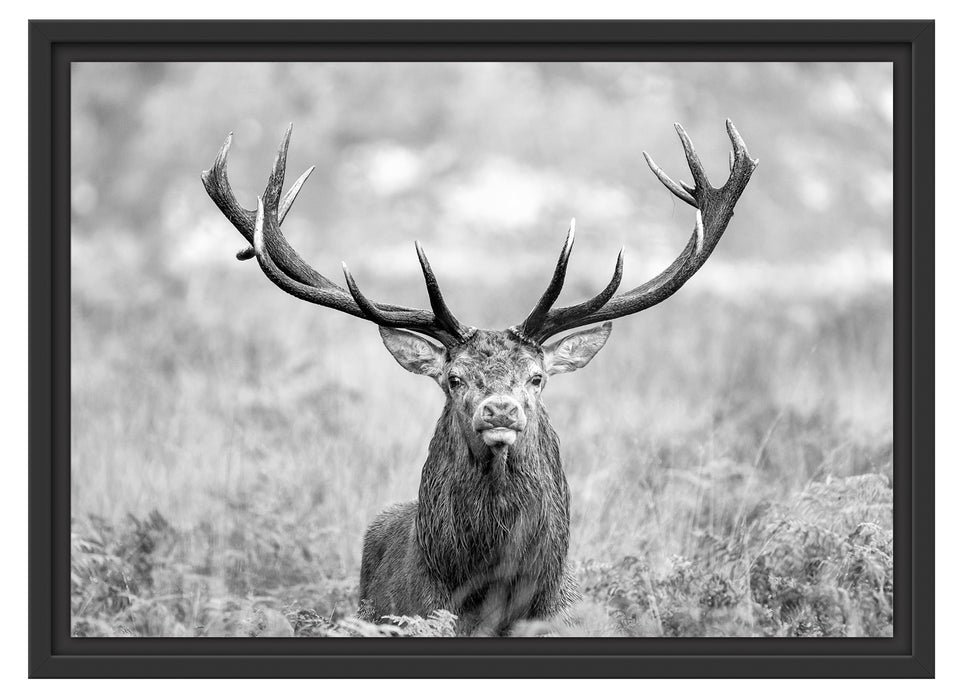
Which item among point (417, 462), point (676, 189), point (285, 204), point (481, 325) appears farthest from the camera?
point (481, 325)

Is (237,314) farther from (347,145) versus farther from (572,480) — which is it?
(572,480)

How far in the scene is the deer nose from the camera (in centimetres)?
702

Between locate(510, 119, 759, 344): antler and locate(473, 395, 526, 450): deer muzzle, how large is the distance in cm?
68

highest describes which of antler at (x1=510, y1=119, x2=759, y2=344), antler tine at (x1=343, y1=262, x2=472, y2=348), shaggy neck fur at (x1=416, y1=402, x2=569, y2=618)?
antler at (x1=510, y1=119, x2=759, y2=344)

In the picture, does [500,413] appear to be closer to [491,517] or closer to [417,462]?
[491,517]

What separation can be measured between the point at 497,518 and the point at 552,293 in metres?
1.27

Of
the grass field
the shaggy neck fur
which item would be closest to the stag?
the shaggy neck fur

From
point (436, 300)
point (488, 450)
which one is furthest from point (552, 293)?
point (488, 450)

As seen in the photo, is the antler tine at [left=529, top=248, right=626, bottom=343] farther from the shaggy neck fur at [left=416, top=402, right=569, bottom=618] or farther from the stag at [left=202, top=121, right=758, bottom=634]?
the shaggy neck fur at [left=416, top=402, right=569, bottom=618]

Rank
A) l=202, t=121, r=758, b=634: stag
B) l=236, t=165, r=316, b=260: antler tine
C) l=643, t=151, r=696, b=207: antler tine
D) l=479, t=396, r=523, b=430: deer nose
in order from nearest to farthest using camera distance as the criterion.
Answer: l=479, t=396, r=523, b=430: deer nose < l=202, t=121, r=758, b=634: stag < l=236, t=165, r=316, b=260: antler tine < l=643, t=151, r=696, b=207: antler tine

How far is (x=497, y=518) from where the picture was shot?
745cm

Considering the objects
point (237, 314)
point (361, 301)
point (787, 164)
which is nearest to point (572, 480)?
point (361, 301)

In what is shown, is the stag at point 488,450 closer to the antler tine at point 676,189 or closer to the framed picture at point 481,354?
the framed picture at point 481,354

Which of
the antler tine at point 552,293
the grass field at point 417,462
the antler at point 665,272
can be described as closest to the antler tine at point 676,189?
the antler at point 665,272
